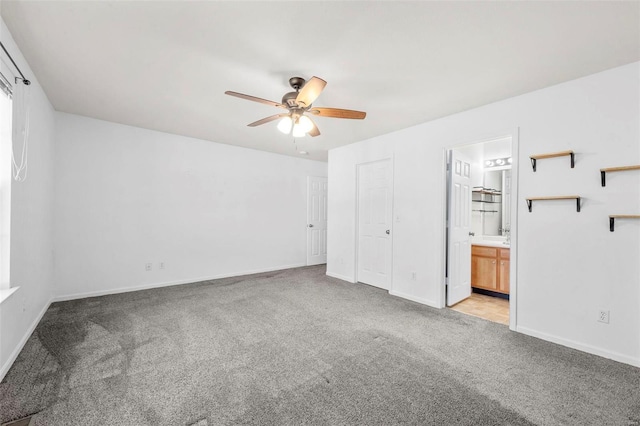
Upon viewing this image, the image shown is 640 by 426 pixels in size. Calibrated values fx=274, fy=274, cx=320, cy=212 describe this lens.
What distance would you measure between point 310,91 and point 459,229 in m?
2.84

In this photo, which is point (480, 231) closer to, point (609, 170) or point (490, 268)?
point (490, 268)

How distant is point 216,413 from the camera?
1.65 meters

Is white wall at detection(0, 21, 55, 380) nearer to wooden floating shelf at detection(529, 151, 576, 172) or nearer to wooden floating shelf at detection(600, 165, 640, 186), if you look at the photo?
wooden floating shelf at detection(529, 151, 576, 172)

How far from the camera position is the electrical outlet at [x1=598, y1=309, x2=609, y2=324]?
7.66 feet

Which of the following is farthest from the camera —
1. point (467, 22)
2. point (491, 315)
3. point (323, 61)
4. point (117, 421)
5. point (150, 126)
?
point (150, 126)

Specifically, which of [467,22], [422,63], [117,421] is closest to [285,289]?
[117,421]

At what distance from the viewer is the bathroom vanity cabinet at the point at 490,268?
3922 millimetres

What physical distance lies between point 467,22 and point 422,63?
499 mm

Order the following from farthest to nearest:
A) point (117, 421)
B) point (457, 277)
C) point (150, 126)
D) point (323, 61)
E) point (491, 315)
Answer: point (150, 126) < point (457, 277) < point (491, 315) < point (323, 61) < point (117, 421)

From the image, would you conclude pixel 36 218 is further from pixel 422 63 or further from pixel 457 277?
pixel 457 277

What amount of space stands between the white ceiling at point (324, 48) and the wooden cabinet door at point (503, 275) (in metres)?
2.29

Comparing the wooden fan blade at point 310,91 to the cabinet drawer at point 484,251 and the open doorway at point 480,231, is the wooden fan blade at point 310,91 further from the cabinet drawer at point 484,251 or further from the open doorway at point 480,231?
the cabinet drawer at point 484,251

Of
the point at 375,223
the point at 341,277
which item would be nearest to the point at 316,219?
the point at 341,277

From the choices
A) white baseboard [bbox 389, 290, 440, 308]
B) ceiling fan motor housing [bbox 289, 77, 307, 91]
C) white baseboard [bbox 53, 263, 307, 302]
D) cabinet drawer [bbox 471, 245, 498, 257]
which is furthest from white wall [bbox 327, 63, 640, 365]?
white baseboard [bbox 53, 263, 307, 302]
